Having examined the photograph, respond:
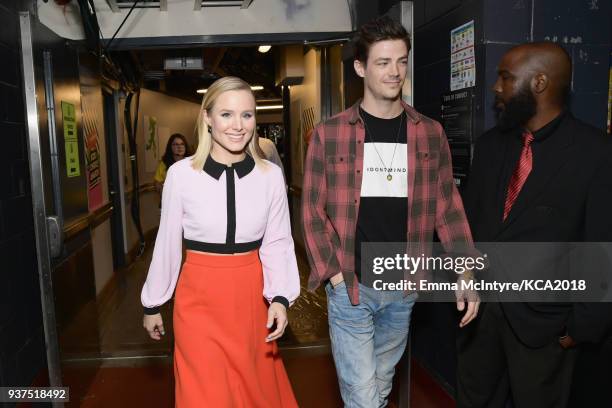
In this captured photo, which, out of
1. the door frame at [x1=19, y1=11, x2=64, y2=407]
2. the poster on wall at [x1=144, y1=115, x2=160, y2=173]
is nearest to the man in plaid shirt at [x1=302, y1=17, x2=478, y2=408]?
the door frame at [x1=19, y1=11, x2=64, y2=407]

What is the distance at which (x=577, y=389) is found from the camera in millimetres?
1882

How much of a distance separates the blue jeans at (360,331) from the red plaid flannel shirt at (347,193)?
0.06m

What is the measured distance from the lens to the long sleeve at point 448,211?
2.02 m

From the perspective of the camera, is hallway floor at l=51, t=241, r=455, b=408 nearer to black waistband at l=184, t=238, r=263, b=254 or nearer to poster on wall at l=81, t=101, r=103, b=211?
poster on wall at l=81, t=101, r=103, b=211

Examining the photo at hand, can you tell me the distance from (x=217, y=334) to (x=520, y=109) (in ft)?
4.11

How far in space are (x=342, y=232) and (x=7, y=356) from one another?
1.63 metres

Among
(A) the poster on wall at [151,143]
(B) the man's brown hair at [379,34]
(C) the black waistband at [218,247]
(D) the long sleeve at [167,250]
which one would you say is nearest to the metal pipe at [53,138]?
(D) the long sleeve at [167,250]

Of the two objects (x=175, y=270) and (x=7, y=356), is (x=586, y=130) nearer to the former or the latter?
(x=175, y=270)

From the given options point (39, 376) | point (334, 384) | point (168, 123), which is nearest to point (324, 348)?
point (334, 384)

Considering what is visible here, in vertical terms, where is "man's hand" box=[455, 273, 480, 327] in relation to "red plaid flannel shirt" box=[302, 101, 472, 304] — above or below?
below

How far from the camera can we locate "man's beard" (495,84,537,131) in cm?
175

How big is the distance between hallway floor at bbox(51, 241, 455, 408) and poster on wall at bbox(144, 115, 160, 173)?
472 centimetres

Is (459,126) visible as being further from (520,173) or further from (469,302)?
(469,302)

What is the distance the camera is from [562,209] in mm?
1691
